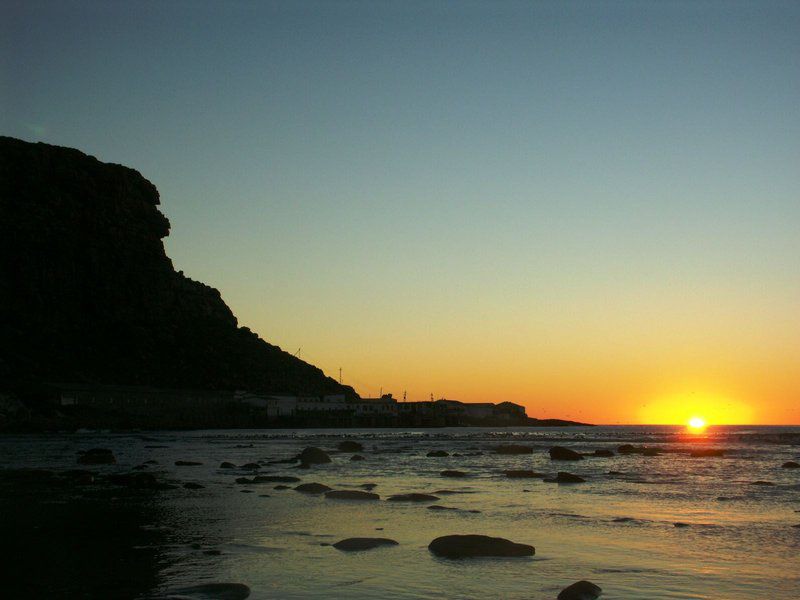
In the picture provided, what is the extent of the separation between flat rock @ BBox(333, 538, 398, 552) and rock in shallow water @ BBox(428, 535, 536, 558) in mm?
1403

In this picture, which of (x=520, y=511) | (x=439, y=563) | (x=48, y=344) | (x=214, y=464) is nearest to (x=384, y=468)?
(x=214, y=464)

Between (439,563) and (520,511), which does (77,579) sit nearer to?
(439,563)

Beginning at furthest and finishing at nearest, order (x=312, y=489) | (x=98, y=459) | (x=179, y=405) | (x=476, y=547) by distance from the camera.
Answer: (x=179, y=405) → (x=98, y=459) → (x=312, y=489) → (x=476, y=547)

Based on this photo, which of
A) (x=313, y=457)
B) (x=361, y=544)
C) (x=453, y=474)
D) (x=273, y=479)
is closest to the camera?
(x=361, y=544)

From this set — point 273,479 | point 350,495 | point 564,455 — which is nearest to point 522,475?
point 273,479

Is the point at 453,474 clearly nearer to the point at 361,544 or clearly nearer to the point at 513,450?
the point at 361,544

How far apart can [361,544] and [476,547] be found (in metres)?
2.84

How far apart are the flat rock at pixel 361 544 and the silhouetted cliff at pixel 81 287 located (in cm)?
14833

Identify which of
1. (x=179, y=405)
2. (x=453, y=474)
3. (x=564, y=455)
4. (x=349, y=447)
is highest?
(x=179, y=405)

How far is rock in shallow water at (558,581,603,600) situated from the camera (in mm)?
13552

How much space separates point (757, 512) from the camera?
87.2ft

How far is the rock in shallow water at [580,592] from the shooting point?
44.5ft

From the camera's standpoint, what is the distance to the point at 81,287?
178 meters

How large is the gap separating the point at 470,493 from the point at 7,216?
16932cm
